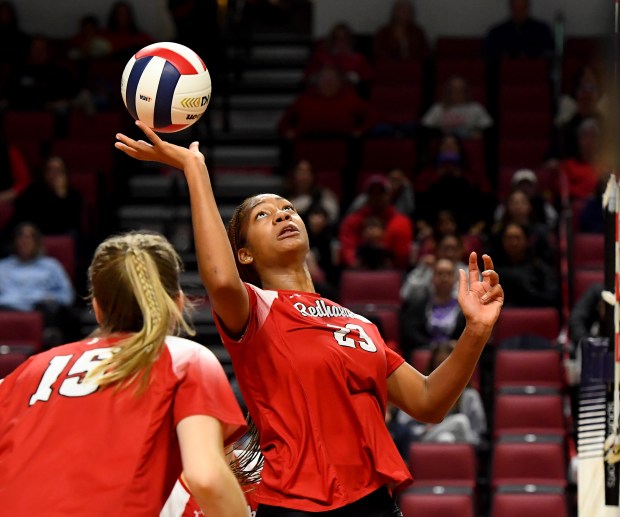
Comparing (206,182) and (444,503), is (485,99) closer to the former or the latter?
(444,503)

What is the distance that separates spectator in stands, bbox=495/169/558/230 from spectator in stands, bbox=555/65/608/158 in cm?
113

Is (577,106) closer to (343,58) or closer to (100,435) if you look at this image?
(343,58)

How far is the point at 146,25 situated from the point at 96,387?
40.2 feet

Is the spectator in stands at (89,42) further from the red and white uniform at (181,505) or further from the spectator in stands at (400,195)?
the red and white uniform at (181,505)

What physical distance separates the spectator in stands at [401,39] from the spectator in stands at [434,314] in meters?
4.63

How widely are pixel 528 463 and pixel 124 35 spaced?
25.4 feet

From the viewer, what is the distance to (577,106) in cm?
1287

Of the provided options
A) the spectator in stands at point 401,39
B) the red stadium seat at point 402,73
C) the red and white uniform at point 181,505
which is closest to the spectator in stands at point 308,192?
the red stadium seat at point 402,73

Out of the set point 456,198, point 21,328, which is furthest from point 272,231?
point 456,198

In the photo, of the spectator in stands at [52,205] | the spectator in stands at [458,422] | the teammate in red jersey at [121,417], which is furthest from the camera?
the spectator in stands at [52,205]

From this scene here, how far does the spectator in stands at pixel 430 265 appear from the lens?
32.4ft

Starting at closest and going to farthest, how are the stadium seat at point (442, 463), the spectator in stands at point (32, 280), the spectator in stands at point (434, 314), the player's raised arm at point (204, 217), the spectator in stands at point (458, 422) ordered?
the player's raised arm at point (204, 217)
the stadium seat at point (442, 463)
the spectator in stands at point (458, 422)
the spectator in stands at point (434, 314)
the spectator in stands at point (32, 280)

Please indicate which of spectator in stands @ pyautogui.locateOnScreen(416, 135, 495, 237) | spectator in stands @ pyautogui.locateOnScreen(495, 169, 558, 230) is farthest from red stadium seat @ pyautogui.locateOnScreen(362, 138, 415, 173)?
spectator in stands @ pyautogui.locateOnScreen(495, 169, 558, 230)

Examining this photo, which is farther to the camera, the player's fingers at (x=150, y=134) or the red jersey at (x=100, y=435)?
the player's fingers at (x=150, y=134)
